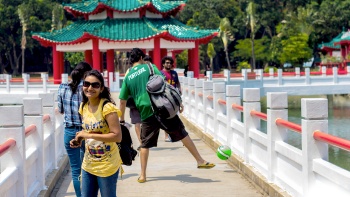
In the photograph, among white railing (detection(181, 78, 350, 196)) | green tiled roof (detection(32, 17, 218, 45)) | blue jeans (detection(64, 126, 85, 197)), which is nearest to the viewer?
white railing (detection(181, 78, 350, 196))

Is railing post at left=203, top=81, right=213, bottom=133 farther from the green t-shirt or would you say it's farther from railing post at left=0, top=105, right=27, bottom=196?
railing post at left=0, top=105, right=27, bottom=196

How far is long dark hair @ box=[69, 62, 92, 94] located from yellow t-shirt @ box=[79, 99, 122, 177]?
1377 millimetres

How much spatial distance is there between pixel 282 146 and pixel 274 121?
405 millimetres

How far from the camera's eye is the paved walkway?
319 inches

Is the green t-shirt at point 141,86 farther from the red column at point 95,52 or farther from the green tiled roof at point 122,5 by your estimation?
the green tiled roof at point 122,5

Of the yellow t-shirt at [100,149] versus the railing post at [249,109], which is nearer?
the yellow t-shirt at [100,149]

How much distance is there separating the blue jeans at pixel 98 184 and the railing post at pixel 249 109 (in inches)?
161

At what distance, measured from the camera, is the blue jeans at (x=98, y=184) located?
5281mm

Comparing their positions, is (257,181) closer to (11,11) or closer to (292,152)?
(292,152)

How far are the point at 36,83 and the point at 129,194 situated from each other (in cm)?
2331

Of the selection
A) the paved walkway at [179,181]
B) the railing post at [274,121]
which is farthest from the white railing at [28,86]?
the railing post at [274,121]

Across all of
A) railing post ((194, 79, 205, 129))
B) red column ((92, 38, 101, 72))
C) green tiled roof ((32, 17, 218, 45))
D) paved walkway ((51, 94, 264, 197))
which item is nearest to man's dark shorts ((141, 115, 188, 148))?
paved walkway ((51, 94, 264, 197))

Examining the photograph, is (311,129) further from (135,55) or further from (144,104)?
(135,55)

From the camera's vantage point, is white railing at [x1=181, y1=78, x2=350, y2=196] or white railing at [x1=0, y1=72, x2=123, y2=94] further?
white railing at [x1=0, y1=72, x2=123, y2=94]
